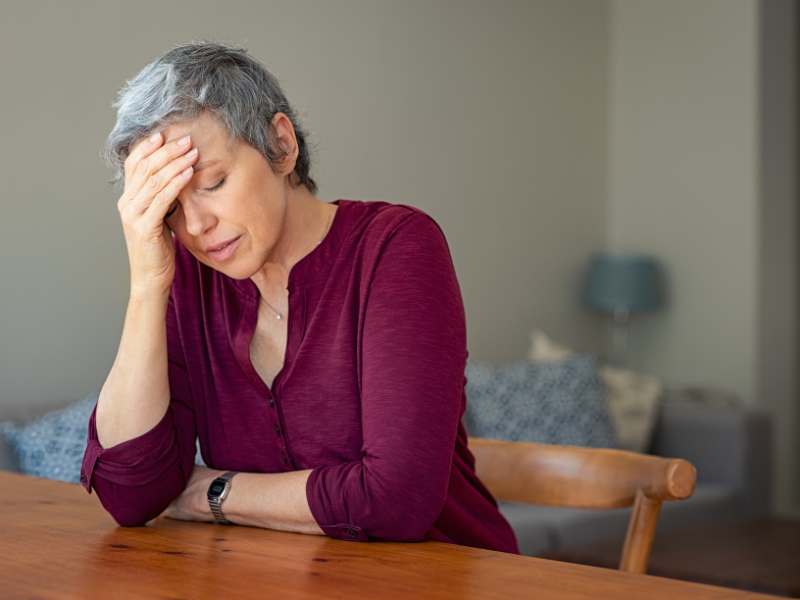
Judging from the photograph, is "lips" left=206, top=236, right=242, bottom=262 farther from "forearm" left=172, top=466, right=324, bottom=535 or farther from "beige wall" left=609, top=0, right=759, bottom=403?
"beige wall" left=609, top=0, right=759, bottom=403

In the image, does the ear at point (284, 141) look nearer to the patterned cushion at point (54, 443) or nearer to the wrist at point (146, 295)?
the wrist at point (146, 295)

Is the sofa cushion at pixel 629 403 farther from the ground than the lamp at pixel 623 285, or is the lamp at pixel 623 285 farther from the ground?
the lamp at pixel 623 285

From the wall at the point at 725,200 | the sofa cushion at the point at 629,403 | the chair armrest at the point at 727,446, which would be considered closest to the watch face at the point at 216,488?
the sofa cushion at the point at 629,403

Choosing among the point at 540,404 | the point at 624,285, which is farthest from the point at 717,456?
the point at 624,285

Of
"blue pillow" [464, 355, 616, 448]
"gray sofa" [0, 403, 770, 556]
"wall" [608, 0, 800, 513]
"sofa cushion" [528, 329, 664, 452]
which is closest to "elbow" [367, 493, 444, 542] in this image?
"gray sofa" [0, 403, 770, 556]

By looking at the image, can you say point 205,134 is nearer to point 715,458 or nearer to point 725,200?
point 715,458

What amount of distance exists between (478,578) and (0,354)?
7.46ft

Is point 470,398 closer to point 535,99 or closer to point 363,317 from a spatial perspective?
point 535,99

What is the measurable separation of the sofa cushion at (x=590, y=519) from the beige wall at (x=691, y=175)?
3.93ft

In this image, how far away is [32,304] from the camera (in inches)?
109

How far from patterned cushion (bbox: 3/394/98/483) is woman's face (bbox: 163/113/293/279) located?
45.8 inches

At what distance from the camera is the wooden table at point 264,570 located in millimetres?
758

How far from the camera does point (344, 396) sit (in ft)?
3.90

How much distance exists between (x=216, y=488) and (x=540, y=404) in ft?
7.72
